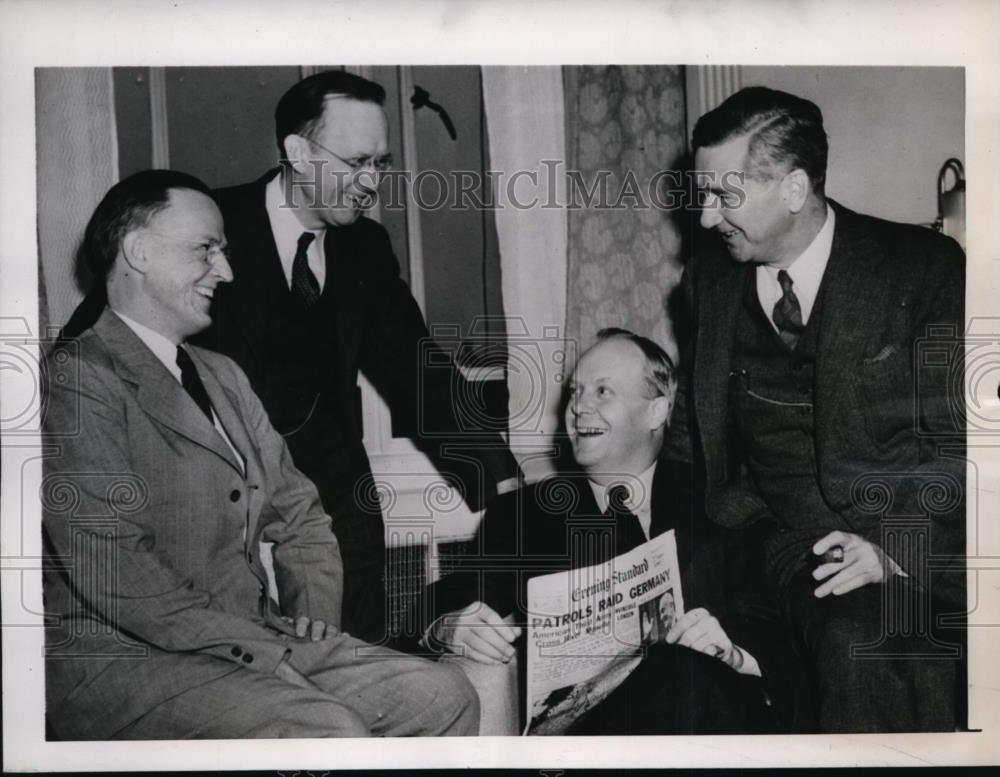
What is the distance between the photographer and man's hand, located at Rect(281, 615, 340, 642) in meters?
3.12

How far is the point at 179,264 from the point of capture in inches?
122

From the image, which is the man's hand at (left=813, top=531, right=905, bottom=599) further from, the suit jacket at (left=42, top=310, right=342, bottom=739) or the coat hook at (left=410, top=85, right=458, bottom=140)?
the coat hook at (left=410, top=85, right=458, bottom=140)

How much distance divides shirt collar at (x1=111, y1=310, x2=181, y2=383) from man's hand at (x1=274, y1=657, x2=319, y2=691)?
A: 34.0 inches

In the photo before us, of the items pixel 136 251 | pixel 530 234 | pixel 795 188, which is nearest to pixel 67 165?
pixel 136 251

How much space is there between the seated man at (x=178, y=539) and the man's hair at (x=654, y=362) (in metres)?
0.99

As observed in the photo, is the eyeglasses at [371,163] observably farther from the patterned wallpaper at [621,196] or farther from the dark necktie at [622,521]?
the dark necktie at [622,521]

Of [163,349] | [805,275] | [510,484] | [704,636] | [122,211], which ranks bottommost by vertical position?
[704,636]

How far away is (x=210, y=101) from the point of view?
313cm

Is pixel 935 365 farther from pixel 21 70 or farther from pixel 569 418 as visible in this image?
pixel 21 70

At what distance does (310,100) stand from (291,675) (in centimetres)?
166

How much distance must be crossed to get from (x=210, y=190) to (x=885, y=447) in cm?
210

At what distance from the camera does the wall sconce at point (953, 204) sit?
3.21 meters

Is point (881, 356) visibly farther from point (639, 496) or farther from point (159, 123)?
point (159, 123)

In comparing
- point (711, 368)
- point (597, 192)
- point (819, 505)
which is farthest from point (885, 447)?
point (597, 192)
